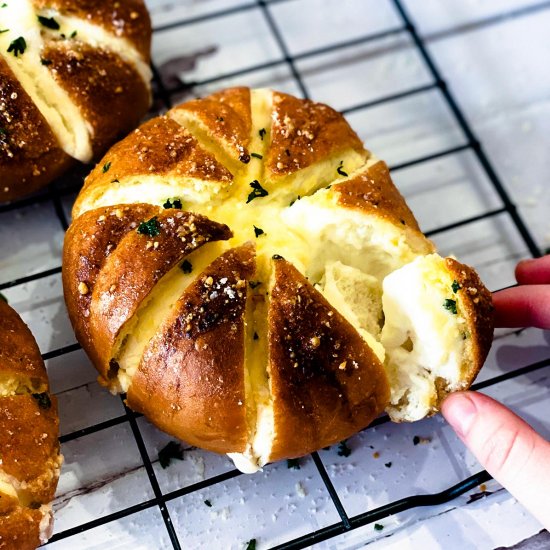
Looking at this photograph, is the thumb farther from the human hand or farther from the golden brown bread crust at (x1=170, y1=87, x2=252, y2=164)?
the golden brown bread crust at (x1=170, y1=87, x2=252, y2=164)

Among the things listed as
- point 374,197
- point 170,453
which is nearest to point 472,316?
point 374,197

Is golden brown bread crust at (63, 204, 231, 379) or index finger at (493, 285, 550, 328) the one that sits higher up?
golden brown bread crust at (63, 204, 231, 379)

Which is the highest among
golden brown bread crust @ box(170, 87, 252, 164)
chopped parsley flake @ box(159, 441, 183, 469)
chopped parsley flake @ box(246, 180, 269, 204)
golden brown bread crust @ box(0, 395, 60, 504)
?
golden brown bread crust @ box(170, 87, 252, 164)

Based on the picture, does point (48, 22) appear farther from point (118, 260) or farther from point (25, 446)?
point (25, 446)

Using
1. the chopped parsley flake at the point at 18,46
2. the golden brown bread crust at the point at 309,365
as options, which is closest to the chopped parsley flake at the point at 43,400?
the golden brown bread crust at the point at 309,365

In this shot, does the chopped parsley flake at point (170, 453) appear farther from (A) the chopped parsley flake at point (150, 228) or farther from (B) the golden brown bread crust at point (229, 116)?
(B) the golden brown bread crust at point (229, 116)

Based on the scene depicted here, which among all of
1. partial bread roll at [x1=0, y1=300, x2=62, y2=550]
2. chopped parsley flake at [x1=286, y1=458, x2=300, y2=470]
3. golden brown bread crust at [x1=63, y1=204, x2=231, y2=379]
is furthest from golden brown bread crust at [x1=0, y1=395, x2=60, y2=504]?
chopped parsley flake at [x1=286, y1=458, x2=300, y2=470]
